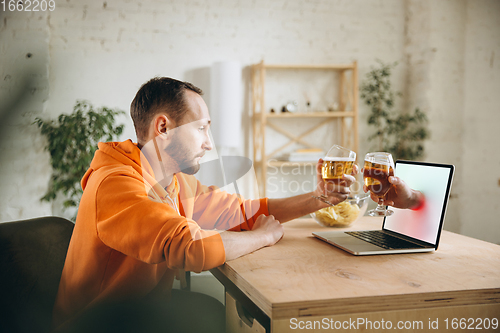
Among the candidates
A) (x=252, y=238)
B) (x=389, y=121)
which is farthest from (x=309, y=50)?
(x=252, y=238)

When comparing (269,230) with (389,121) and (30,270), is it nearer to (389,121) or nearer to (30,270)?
(30,270)

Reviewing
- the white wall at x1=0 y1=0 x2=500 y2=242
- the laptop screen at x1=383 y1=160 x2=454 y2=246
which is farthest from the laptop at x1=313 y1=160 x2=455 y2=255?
the white wall at x1=0 y1=0 x2=500 y2=242

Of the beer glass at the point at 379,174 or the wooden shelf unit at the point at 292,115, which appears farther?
the wooden shelf unit at the point at 292,115

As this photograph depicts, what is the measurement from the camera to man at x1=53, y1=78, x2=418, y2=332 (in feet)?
3.14

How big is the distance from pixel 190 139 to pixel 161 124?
10cm

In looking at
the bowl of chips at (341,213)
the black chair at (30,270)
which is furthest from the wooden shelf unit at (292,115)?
the black chair at (30,270)

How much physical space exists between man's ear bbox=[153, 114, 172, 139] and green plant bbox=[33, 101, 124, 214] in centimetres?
204

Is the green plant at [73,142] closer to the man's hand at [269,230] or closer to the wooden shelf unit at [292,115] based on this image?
the wooden shelf unit at [292,115]

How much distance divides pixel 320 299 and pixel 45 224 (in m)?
0.89

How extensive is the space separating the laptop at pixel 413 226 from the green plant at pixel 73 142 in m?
2.37

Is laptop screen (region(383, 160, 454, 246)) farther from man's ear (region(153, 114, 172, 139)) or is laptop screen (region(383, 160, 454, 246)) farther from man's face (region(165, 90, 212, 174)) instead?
man's ear (region(153, 114, 172, 139))

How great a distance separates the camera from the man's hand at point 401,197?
1212mm

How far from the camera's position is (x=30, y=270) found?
3.36 feet

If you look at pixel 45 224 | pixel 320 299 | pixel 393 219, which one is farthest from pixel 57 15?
pixel 320 299
